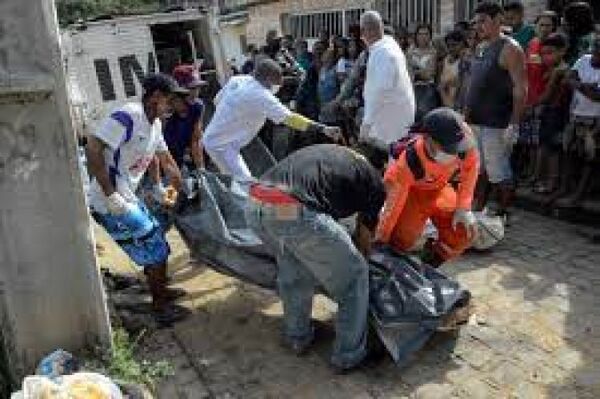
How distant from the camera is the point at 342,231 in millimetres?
4492

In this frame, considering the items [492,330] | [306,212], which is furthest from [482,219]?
[306,212]

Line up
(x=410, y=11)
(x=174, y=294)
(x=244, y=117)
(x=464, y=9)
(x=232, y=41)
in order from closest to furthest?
1. (x=174, y=294)
2. (x=244, y=117)
3. (x=464, y=9)
4. (x=410, y=11)
5. (x=232, y=41)

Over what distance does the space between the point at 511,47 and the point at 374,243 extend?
→ 2552 millimetres

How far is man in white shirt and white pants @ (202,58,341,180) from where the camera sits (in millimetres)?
6220

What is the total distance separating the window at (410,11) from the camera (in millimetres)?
12641

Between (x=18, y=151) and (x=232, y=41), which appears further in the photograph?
(x=232, y=41)

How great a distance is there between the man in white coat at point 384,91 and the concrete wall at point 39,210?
3.15 metres

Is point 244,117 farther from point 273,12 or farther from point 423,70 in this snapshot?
point 273,12

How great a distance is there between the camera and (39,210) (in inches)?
162

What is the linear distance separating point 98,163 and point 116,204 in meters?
0.29

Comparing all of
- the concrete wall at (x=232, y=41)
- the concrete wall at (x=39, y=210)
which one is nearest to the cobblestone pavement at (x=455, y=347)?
the concrete wall at (x=39, y=210)

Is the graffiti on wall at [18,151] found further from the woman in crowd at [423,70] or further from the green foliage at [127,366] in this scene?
the woman in crowd at [423,70]

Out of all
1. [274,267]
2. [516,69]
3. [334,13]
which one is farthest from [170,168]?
[334,13]

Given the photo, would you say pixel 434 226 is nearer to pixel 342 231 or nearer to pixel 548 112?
pixel 342 231
